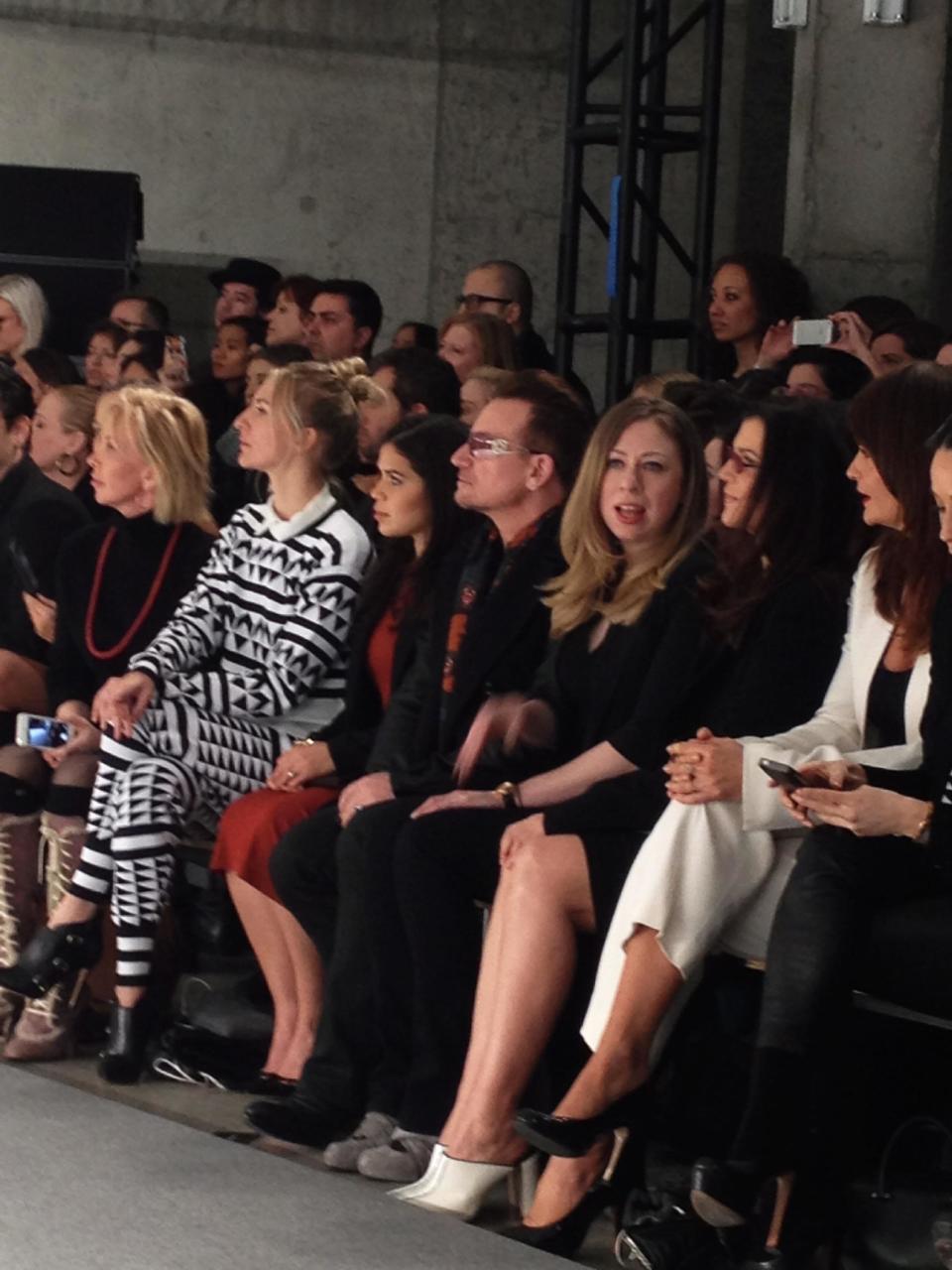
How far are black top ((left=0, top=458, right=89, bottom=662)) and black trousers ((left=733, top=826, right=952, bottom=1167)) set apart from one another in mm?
2476

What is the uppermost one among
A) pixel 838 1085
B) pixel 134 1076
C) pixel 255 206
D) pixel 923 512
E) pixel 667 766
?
pixel 255 206

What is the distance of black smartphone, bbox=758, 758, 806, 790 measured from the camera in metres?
3.20

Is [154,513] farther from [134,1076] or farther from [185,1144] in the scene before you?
[185,1144]

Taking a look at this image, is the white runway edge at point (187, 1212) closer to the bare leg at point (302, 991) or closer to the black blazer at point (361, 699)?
the bare leg at point (302, 991)

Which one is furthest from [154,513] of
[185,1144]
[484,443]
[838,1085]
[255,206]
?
[255,206]

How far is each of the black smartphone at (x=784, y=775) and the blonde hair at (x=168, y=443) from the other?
1969 millimetres

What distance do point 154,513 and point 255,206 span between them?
567cm

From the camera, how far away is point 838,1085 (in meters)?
3.15

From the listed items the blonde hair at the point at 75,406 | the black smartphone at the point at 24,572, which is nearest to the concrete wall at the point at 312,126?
the blonde hair at the point at 75,406

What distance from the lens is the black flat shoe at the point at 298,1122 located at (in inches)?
152

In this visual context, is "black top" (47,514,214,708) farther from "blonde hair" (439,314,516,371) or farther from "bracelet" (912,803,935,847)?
"bracelet" (912,803,935,847)

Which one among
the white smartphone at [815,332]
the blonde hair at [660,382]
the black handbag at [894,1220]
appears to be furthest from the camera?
the white smartphone at [815,332]

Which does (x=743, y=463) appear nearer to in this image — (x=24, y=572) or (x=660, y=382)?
(x=660, y=382)

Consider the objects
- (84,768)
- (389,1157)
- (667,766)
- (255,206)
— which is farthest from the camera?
(255,206)
